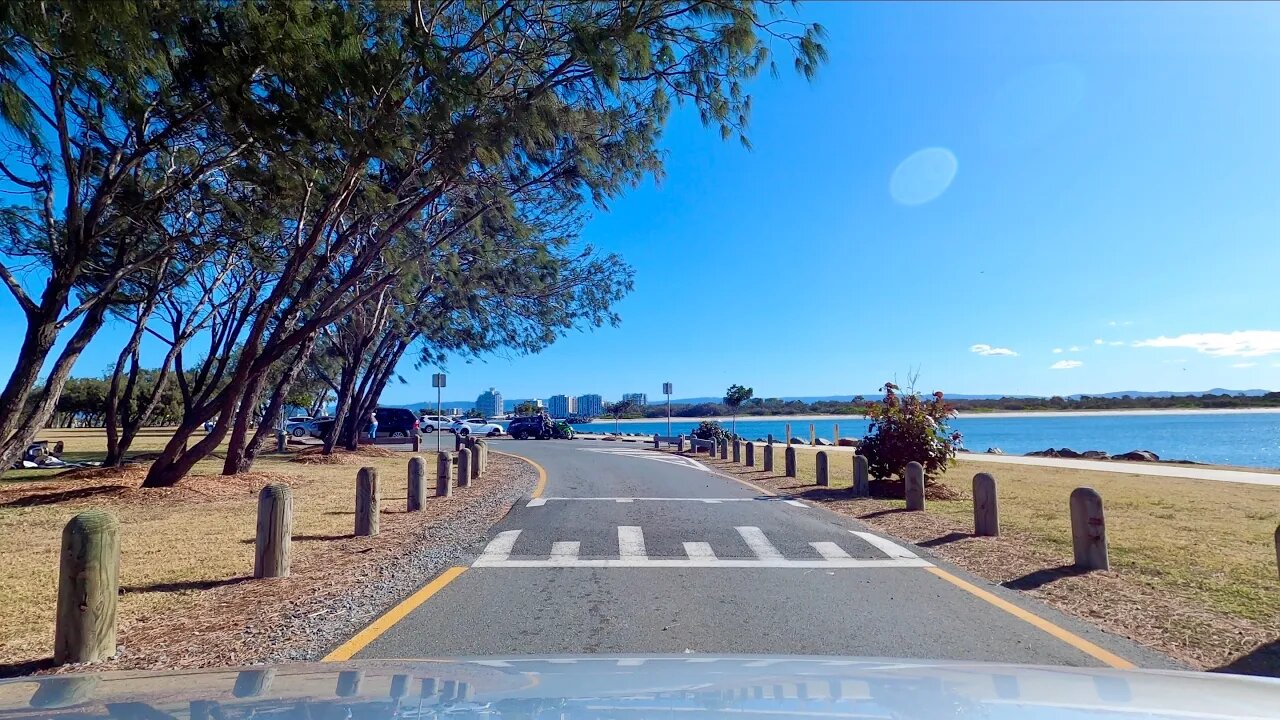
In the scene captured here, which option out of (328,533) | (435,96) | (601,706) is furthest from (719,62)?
(601,706)

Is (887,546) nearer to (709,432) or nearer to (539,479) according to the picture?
(539,479)

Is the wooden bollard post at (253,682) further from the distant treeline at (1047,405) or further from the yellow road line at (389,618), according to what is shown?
the distant treeline at (1047,405)

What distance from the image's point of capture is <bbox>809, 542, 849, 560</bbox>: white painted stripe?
878 centimetres

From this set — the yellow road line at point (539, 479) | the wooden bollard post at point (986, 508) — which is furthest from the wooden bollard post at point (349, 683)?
the yellow road line at point (539, 479)

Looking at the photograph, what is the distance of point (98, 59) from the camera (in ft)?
29.8

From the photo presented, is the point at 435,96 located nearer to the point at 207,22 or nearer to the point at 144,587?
the point at 207,22

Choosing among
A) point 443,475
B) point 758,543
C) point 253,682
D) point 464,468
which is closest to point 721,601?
point 758,543

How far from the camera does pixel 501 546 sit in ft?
31.1

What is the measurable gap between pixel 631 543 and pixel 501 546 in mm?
1566

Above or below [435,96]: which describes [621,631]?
below

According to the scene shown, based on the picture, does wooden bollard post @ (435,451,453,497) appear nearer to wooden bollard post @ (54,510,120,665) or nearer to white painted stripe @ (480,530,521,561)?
white painted stripe @ (480,530,521,561)

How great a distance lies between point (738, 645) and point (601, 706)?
93.5 inches

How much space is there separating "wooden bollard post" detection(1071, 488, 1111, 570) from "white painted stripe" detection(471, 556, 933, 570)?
1502 millimetres

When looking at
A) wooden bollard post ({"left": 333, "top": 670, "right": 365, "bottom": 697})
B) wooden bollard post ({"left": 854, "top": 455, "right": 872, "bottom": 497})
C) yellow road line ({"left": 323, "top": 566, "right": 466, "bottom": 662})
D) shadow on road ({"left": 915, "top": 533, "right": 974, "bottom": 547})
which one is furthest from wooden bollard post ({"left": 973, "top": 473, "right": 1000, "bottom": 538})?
wooden bollard post ({"left": 333, "top": 670, "right": 365, "bottom": 697})
